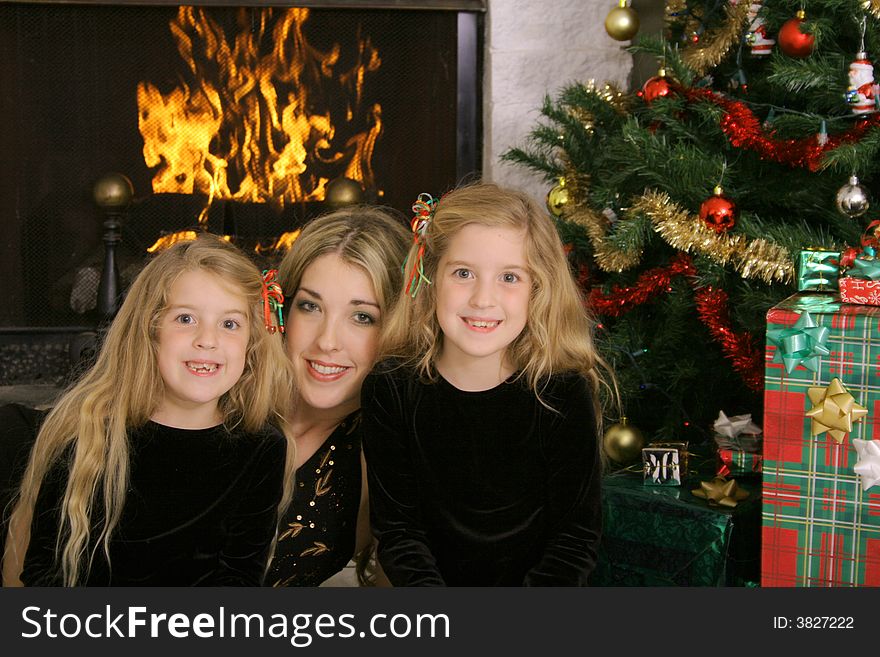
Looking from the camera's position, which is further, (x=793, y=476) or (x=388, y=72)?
(x=388, y=72)

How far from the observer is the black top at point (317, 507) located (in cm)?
173

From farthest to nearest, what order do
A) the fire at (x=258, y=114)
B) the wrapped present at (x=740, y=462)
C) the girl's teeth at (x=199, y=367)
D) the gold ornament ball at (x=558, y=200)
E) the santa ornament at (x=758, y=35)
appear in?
1. the fire at (x=258, y=114)
2. the gold ornament ball at (x=558, y=200)
3. the santa ornament at (x=758, y=35)
4. the wrapped present at (x=740, y=462)
5. the girl's teeth at (x=199, y=367)

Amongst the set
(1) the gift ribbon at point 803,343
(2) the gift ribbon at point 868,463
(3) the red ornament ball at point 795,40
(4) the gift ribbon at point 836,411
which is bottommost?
(2) the gift ribbon at point 868,463

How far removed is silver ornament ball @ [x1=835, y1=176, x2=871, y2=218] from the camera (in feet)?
5.66

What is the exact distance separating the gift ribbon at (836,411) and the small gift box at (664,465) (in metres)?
0.40

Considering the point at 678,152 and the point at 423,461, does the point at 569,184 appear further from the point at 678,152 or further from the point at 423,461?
the point at 423,461

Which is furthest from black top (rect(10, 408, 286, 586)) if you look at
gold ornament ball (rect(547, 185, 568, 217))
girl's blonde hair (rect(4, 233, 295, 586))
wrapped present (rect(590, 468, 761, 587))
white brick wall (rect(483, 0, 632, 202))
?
white brick wall (rect(483, 0, 632, 202))

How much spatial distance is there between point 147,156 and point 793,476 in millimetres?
2006

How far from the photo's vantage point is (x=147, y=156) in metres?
2.82

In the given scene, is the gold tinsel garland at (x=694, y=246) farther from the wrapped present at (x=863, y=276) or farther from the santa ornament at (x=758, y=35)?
the santa ornament at (x=758, y=35)

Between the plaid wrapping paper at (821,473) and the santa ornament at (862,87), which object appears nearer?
the plaid wrapping paper at (821,473)

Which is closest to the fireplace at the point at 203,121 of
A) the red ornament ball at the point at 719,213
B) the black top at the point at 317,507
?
the red ornament ball at the point at 719,213
